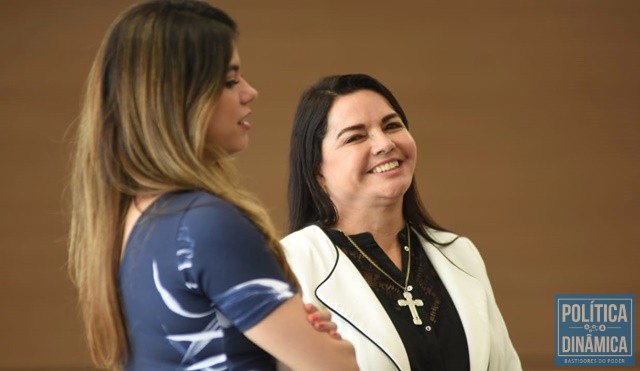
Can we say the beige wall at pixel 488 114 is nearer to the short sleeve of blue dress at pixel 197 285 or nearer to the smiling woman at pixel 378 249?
the smiling woman at pixel 378 249

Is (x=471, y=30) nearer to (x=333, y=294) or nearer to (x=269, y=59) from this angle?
(x=269, y=59)

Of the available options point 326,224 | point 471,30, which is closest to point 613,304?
point 471,30

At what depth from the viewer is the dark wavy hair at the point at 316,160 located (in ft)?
7.88

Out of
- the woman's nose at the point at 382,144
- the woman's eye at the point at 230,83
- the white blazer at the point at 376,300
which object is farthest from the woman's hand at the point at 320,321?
the woman's nose at the point at 382,144

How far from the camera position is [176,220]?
4.17 ft

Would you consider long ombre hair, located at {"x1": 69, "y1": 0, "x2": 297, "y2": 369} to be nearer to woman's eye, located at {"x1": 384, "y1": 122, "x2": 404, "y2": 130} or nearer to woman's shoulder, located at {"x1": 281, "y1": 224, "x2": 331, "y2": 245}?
woman's shoulder, located at {"x1": 281, "y1": 224, "x2": 331, "y2": 245}

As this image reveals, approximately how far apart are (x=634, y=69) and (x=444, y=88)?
2.93 feet

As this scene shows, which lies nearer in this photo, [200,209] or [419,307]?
[200,209]

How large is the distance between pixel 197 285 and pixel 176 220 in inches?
3.4

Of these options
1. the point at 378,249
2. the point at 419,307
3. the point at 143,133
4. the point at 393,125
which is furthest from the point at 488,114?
the point at 143,133

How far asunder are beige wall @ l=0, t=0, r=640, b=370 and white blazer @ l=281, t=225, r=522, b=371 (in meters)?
2.23

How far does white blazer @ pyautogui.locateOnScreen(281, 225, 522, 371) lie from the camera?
6.87 ft

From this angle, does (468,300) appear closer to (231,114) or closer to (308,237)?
(308,237)

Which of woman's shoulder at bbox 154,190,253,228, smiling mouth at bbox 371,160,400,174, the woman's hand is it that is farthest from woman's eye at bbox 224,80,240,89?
smiling mouth at bbox 371,160,400,174
